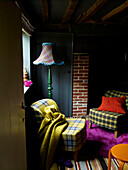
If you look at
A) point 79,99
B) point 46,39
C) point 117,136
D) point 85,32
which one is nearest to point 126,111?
point 117,136

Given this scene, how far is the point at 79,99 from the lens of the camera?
3689mm

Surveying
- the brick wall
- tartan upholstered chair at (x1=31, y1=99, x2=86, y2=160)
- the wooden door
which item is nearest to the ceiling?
the brick wall

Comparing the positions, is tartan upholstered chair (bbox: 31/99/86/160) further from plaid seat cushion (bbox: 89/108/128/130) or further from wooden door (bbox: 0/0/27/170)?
wooden door (bbox: 0/0/27/170)

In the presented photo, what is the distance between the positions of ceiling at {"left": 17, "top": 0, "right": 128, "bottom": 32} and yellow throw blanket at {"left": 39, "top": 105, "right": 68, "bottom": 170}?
5.23ft

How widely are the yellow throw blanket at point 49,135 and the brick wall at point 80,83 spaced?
1.42m

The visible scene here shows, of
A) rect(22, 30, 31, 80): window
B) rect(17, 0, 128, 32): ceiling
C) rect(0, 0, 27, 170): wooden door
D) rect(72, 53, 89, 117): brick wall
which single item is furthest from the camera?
rect(72, 53, 89, 117): brick wall

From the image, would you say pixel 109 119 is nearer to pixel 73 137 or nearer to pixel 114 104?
pixel 114 104

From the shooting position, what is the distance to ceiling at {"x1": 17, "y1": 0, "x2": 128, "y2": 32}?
2.37 m

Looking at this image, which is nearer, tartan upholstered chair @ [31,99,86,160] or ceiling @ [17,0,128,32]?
tartan upholstered chair @ [31,99,86,160]

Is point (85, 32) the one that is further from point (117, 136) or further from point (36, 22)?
point (117, 136)

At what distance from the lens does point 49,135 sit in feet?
6.88

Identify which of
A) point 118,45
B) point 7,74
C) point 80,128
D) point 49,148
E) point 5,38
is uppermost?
point 118,45

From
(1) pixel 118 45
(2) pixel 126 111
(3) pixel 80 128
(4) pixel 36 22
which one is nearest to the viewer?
(3) pixel 80 128

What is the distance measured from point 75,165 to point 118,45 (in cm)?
306
